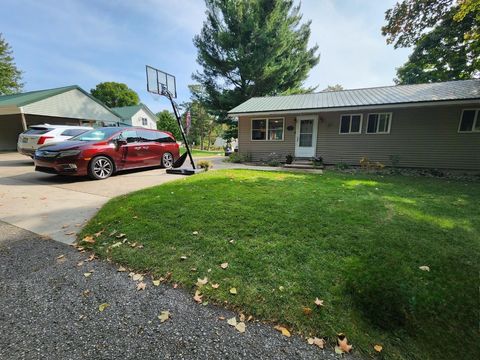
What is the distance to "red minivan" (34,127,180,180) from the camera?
573 centimetres

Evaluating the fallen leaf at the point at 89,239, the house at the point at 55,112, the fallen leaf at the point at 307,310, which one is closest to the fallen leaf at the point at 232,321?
the fallen leaf at the point at 307,310

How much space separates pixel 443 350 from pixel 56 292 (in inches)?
121

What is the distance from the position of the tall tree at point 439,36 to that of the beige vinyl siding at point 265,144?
5.24 m

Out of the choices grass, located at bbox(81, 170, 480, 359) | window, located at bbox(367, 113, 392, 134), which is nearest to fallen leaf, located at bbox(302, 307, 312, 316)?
grass, located at bbox(81, 170, 480, 359)

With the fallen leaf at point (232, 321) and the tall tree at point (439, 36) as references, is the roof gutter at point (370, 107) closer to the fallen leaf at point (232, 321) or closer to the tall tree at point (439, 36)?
the tall tree at point (439, 36)

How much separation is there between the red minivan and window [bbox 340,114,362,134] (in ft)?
25.8

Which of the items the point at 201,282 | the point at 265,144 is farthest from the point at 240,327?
the point at 265,144

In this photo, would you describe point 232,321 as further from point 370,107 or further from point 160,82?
point 370,107

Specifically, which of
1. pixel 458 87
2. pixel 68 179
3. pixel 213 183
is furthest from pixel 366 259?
pixel 458 87

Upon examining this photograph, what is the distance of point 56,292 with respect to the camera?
197 centimetres

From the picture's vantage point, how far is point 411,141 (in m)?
9.42

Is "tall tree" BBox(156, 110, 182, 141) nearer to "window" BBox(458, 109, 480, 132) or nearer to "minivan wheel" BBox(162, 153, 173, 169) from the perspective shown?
"minivan wheel" BBox(162, 153, 173, 169)

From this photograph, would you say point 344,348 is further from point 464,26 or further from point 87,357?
point 464,26

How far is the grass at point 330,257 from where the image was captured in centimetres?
170
